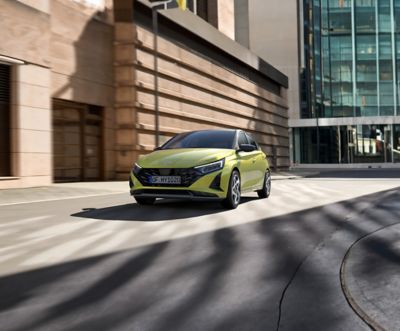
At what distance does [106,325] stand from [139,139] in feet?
59.2

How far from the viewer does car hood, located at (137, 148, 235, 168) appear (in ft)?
28.2

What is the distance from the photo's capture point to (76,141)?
19141 mm

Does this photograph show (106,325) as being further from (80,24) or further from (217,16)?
(217,16)

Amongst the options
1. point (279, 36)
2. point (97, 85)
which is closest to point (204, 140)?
point (97, 85)

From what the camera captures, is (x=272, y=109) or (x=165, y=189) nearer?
(x=165, y=189)

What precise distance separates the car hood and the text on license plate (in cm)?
18

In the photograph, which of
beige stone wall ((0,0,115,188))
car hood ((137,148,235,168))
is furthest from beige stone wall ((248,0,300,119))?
car hood ((137,148,235,168))

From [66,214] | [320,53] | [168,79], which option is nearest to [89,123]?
[168,79]

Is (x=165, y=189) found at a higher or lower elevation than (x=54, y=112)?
lower

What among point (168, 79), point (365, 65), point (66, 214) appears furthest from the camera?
point (365, 65)

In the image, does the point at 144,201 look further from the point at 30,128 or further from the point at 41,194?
the point at 30,128

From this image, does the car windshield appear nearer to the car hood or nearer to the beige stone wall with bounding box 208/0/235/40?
the car hood

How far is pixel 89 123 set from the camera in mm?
19531

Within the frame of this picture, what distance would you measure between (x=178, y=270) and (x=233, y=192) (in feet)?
15.6
